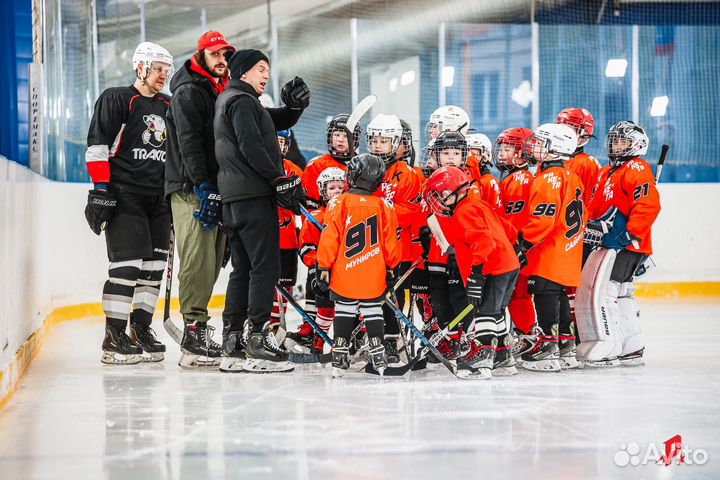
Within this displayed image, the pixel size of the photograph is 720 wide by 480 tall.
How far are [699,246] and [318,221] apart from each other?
4.54 m

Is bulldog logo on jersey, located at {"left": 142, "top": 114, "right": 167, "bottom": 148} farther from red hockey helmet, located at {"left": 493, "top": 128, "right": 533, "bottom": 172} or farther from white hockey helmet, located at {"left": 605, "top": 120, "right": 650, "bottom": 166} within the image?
white hockey helmet, located at {"left": 605, "top": 120, "right": 650, "bottom": 166}

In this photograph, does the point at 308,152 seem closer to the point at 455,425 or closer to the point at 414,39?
the point at 414,39

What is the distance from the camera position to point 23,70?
16.3 feet

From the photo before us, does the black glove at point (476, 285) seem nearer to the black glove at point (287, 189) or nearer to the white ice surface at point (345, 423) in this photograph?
the white ice surface at point (345, 423)

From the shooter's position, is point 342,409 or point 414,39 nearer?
point 342,409

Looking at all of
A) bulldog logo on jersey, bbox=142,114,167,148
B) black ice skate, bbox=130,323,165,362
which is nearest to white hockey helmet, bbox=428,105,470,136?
bulldog logo on jersey, bbox=142,114,167,148

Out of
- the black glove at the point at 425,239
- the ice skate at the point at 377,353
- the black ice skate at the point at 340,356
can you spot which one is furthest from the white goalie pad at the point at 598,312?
the black ice skate at the point at 340,356

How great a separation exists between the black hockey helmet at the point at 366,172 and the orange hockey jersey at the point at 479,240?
35 cm

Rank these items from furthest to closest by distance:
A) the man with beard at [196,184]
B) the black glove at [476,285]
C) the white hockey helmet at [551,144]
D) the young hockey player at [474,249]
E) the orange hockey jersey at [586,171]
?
1. the orange hockey jersey at [586,171]
2. the white hockey helmet at [551,144]
3. the man with beard at [196,184]
4. the young hockey player at [474,249]
5. the black glove at [476,285]

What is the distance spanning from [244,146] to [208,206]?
0.31 m

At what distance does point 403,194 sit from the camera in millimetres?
4371

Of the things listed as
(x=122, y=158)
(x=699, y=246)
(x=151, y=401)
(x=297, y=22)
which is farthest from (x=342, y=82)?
(x=151, y=401)

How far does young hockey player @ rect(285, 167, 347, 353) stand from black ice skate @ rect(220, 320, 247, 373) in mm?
445

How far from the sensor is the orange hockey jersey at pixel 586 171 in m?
4.77
